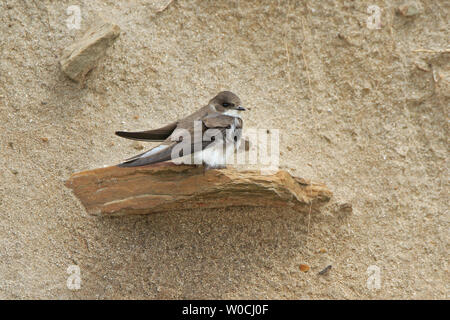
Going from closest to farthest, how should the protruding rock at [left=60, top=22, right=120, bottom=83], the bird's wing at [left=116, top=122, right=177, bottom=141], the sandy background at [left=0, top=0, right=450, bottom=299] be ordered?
the bird's wing at [left=116, top=122, right=177, bottom=141] → the sandy background at [left=0, top=0, right=450, bottom=299] → the protruding rock at [left=60, top=22, right=120, bottom=83]

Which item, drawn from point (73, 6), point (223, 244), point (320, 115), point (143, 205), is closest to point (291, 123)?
point (320, 115)

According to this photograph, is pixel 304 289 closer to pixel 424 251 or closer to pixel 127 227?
pixel 424 251

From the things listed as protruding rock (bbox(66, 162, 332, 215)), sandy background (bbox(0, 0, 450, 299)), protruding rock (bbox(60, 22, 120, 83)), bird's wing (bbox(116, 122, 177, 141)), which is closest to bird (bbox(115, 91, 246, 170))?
bird's wing (bbox(116, 122, 177, 141))

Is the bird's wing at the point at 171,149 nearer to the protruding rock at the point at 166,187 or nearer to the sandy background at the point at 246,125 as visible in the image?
the protruding rock at the point at 166,187

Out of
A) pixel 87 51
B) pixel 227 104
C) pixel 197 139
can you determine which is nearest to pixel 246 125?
pixel 227 104

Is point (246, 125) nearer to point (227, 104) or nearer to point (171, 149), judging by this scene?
point (227, 104)

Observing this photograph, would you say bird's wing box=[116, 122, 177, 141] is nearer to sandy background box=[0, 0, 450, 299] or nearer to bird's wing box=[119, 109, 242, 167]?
bird's wing box=[119, 109, 242, 167]

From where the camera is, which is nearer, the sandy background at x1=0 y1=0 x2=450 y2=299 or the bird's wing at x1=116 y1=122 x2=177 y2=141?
the bird's wing at x1=116 y1=122 x2=177 y2=141
